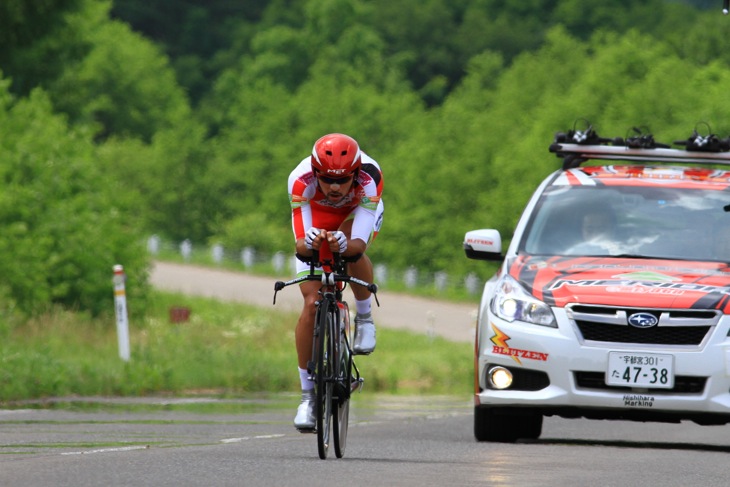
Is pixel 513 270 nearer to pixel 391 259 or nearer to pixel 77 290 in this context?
pixel 77 290

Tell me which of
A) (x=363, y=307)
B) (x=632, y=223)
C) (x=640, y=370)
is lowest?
(x=640, y=370)

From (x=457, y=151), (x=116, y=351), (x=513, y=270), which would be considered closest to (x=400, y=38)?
(x=457, y=151)

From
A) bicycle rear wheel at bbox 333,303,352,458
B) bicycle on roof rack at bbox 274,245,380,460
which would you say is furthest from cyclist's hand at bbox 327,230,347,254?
bicycle rear wheel at bbox 333,303,352,458

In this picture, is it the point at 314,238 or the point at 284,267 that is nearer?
the point at 314,238

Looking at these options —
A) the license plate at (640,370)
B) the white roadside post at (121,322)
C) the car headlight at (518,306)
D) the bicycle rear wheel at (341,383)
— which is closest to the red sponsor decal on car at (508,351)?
the car headlight at (518,306)

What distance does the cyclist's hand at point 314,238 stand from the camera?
10836mm

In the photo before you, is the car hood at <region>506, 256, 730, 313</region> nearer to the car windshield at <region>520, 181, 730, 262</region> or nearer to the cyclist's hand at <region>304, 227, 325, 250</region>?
the car windshield at <region>520, 181, 730, 262</region>

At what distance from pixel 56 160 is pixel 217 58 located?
344ft

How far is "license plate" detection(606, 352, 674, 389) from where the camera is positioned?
12141 mm

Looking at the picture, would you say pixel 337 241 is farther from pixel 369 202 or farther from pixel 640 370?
pixel 640 370

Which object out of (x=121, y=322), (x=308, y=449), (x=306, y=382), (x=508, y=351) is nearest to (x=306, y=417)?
(x=306, y=382)

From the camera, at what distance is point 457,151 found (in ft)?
246

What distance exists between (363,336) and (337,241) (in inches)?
37.5

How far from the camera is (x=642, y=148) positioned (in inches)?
561
